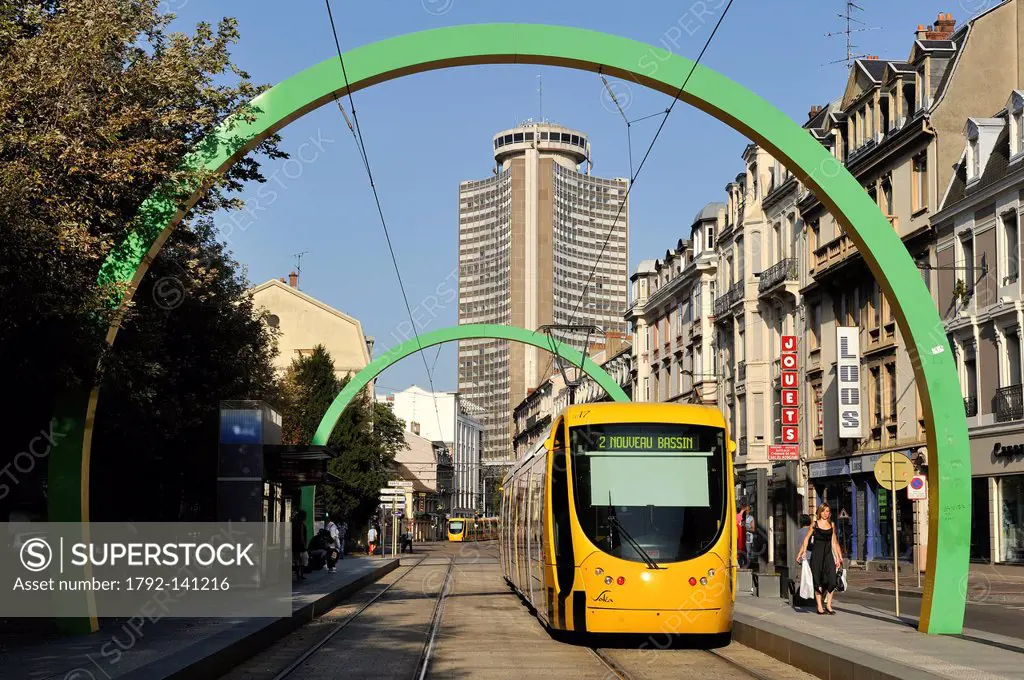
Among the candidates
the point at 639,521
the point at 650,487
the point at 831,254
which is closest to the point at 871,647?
the point at 639,521

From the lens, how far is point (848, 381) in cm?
4266

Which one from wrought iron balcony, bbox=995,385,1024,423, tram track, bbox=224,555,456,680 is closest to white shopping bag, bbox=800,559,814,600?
tram track, bbox=224,555,456,680

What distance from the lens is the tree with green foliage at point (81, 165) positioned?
13234 millimetres

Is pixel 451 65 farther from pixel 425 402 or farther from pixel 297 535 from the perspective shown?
pixel 425 402

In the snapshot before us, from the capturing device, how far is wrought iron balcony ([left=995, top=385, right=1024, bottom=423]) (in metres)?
33.3

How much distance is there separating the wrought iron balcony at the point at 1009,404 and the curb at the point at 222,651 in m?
20.4

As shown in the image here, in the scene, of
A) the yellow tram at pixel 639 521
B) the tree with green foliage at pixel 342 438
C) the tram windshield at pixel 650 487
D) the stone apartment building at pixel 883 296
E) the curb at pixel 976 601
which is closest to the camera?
the yellow tram at pixel 639 521

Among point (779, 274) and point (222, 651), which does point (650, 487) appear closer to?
point (222, 651)

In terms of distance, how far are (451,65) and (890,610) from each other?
1161 centimetres

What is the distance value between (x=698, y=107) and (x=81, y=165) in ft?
25.5

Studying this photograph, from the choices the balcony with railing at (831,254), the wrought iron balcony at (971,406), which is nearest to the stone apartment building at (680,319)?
the balcony with railing at (831,254)

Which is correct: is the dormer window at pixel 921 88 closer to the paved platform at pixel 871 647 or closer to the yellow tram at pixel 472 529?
the paved platform at pixel 871 647

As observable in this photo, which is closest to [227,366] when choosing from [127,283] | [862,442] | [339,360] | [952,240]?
[127,283]

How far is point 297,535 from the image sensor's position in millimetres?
A: 31359
